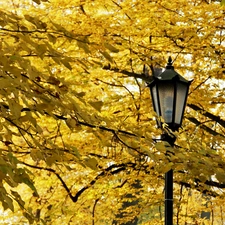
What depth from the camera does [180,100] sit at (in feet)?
14.9

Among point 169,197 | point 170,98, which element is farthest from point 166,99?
point 169,197

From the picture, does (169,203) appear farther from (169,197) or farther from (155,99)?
(155,99)

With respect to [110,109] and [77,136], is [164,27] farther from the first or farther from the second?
[77,136]

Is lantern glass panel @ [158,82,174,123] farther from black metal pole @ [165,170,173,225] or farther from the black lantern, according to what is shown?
black metal pole @ [165,170,173,225]

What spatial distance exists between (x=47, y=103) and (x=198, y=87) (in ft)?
16.0

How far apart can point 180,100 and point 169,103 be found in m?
0.12

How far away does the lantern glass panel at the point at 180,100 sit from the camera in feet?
14.7

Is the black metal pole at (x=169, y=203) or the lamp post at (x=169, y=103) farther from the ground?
the lamp post at (x=169, y=103)

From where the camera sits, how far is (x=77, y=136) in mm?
7457

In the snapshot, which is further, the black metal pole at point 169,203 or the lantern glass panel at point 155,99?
the lantern glass panel at point 155,99

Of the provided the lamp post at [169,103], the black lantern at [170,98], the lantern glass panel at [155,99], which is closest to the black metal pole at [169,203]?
the lamp post at [169,103]

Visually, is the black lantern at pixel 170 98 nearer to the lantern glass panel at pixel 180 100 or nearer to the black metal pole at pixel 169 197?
the lantern glass panel at pixel 180 100

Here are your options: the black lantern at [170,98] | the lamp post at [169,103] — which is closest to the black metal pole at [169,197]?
the lamp post at [169,103]

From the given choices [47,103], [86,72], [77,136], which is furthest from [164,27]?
[47,103]
